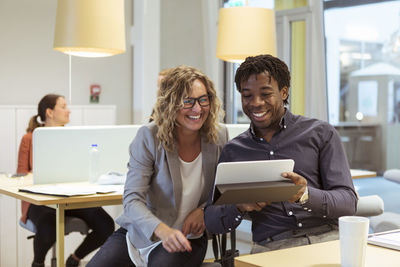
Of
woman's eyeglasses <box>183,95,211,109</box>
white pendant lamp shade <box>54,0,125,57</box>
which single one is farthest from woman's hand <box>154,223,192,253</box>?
white pendant lamp shade <box>54,0,125,57</box>

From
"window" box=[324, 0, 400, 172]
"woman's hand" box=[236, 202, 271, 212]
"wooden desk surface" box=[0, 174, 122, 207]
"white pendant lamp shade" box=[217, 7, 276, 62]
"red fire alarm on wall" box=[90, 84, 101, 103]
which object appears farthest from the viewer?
"red fire alarm on wall" box=[90, 84, 101, 103]

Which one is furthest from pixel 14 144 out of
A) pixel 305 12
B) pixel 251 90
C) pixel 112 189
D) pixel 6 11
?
pixel 251 90

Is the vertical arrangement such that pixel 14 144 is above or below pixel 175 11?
below

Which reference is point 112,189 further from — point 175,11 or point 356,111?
point 175,11

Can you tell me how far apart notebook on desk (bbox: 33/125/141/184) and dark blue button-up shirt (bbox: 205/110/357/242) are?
1713 mm

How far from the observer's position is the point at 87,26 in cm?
383

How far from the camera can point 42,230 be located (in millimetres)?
3775

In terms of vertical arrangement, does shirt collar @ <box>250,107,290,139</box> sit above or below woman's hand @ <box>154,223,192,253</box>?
above

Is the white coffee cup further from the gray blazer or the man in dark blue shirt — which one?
the gray blazer

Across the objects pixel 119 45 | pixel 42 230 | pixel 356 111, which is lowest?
pixel 42 230

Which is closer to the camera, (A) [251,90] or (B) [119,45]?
(A) [251,90]

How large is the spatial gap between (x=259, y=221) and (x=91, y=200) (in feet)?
4.15

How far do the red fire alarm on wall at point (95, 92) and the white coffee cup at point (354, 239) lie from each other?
16.8 ft

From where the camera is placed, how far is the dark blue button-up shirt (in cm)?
217
